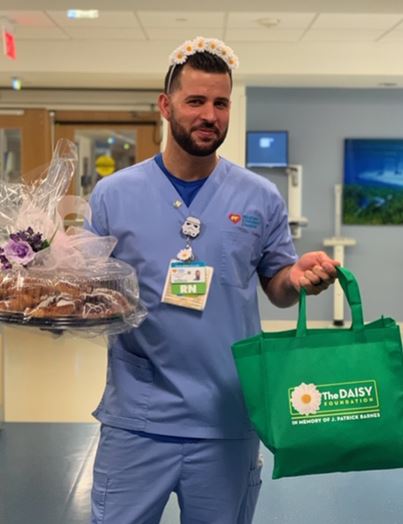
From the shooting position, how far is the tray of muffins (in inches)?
48.8

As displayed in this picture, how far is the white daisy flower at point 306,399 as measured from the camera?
117cm

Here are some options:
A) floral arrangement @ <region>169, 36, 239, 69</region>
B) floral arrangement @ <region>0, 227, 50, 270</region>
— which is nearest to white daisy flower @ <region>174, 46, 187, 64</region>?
floral arrangement @ <region>169, 36, 239, 69</region>

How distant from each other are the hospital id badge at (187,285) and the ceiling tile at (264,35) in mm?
4355

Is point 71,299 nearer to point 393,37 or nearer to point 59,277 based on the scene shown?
point 59,277

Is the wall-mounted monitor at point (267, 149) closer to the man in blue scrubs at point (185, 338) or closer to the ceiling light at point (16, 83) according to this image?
the ceiling light at point (16, 83)

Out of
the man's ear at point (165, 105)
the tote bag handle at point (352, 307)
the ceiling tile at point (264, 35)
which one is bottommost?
the tote bag handle at point (352, 307)

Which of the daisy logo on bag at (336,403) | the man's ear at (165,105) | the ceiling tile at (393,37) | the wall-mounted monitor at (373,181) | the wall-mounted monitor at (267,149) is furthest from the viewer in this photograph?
the wall-mounted monitor at (373,181)

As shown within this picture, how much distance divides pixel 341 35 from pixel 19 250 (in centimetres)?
476

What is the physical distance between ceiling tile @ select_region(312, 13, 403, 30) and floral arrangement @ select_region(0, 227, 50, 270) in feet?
13.0

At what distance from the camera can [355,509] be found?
8.28ft

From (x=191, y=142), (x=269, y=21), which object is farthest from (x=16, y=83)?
(x=191, y=142)

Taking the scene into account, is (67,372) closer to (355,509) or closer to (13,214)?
(355,509)

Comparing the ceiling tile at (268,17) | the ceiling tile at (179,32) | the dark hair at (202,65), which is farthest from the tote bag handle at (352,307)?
the ceiling tile at (179,32)

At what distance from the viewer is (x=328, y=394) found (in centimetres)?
117
